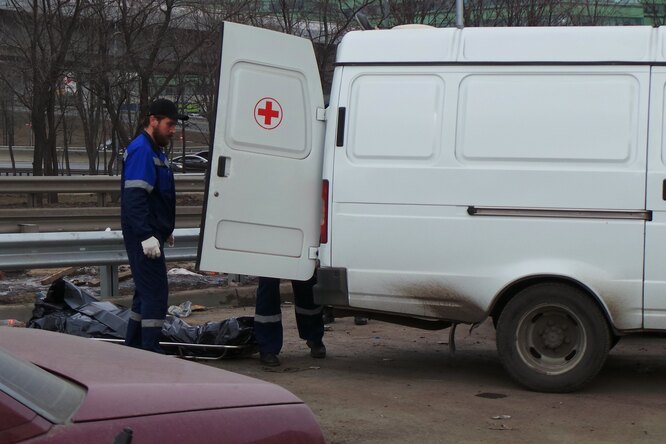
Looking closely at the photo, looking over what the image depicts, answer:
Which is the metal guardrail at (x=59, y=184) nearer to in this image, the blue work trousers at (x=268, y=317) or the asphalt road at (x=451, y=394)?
the asphalt road at (x=451, y=394)

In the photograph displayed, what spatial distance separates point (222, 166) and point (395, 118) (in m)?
1.25

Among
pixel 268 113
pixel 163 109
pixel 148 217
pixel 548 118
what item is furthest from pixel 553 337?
pixel 163 109

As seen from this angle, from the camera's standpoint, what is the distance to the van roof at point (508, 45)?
Answer: 18.9 ft

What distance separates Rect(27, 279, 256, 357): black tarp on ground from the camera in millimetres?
6871

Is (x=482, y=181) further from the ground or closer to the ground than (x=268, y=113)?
closer to the ground

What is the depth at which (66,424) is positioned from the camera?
91.9 inches

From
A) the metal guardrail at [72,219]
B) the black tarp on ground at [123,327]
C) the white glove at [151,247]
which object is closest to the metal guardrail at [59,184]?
the metal guardrail at [72,219]

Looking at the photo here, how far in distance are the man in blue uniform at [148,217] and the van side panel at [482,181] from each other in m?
1.27

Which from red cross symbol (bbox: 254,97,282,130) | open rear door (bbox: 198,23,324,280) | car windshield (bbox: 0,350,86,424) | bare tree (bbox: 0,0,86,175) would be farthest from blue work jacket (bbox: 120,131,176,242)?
bare tree (bbox: 0,0,86,175)

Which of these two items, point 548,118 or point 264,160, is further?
point 264,160

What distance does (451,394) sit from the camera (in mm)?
6020

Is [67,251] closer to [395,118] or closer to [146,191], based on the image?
[146,191]

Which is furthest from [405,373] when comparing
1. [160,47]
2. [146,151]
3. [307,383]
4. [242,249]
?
[160,47]

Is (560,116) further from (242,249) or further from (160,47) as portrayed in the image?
(160,47)
